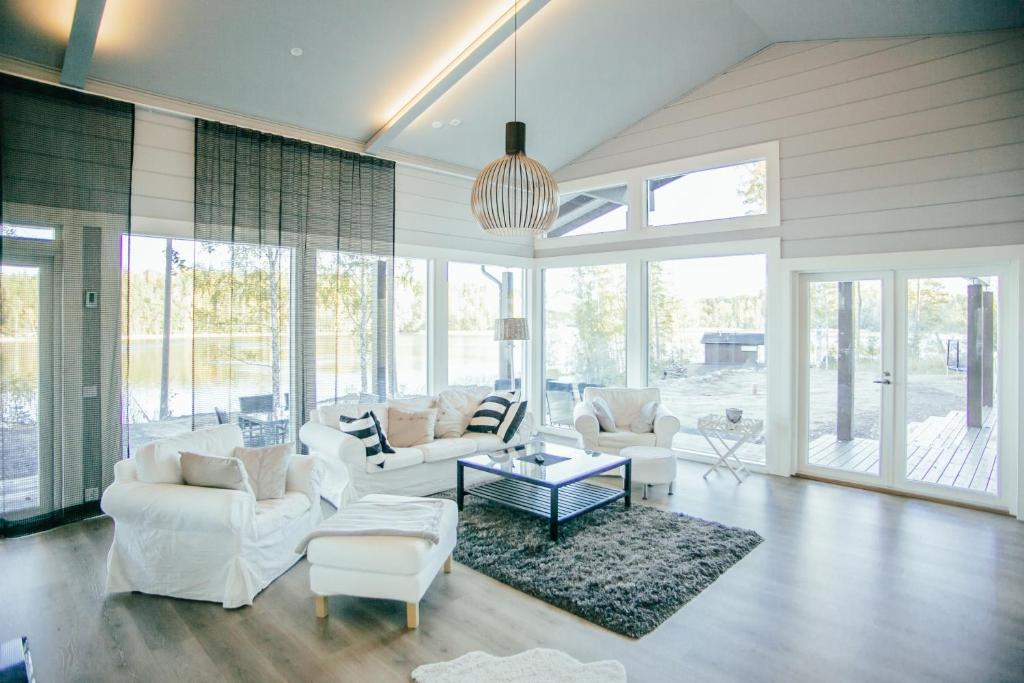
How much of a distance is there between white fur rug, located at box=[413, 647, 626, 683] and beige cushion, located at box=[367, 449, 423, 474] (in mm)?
2178

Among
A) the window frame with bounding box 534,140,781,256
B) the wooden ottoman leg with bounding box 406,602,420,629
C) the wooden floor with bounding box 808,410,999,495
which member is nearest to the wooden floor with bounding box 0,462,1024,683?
the wooden ottoman leg with bounding box 406,602,420,629

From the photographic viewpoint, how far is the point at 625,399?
245 inches

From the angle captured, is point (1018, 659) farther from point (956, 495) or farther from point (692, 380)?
point (692, 380)

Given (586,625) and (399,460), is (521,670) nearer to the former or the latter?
(586,625)

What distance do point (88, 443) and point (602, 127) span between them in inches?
228

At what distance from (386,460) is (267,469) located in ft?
3.60

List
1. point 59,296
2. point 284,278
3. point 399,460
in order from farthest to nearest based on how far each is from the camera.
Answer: point 284,278 < point 399,460 < point 59,296

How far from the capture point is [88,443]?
431 centimetres

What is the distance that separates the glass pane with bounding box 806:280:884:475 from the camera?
17.6 ft

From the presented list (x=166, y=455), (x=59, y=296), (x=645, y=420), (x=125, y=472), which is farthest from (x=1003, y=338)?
(x=59, y=296)

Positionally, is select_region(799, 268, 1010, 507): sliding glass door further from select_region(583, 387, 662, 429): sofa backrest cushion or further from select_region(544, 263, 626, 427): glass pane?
select_region(544, 263, 626, 427): glass pane

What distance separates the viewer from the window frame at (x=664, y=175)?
5.73m

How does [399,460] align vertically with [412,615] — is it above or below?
above

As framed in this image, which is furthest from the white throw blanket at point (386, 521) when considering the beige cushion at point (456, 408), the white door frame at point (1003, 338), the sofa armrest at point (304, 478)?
the white door frame at point (1003, 338)
